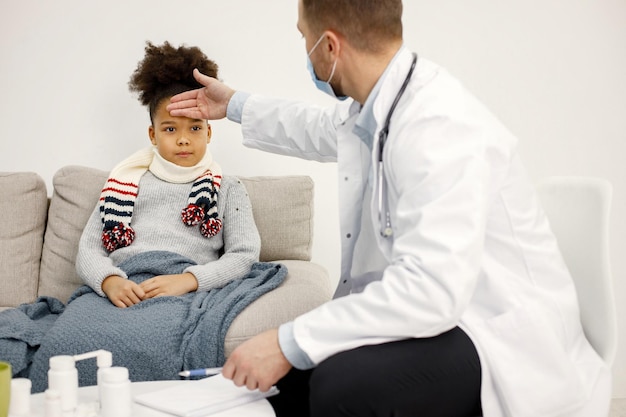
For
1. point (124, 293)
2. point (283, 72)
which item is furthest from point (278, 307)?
point (283, 72)

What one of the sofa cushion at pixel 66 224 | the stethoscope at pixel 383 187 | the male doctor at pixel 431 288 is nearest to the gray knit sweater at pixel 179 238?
the sofa cushion at pixel 66 224

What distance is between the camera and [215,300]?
1964 millimetres

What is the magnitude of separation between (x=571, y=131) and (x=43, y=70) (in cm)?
198

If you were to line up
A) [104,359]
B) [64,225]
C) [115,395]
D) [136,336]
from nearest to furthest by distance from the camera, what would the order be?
[115,395], [104,359], [136,336], [64,225]

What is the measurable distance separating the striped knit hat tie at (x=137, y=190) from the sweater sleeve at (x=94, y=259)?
3cm

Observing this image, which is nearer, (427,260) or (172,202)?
(427,260)

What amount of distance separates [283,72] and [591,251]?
152 centimetres

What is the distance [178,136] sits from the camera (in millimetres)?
2326

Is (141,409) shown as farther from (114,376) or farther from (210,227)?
(210,227)

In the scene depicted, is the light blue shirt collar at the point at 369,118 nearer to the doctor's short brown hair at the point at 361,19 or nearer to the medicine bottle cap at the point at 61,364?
the doctor's short brown hair at the point at 361,19

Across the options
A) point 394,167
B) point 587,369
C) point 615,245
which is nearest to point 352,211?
point 394,167

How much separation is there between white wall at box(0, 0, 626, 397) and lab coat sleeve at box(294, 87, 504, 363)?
1.50 metres

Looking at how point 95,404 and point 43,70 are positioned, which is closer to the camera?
point 95,404

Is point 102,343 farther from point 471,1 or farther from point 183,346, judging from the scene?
point 471,1
